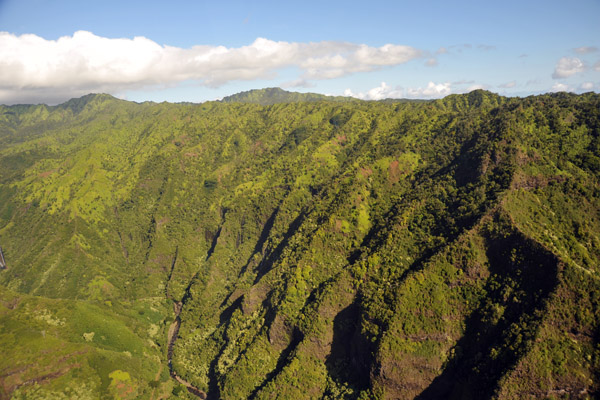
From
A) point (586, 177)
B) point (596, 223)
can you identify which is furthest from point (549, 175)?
point (596, 223)

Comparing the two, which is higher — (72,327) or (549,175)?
(549,175)

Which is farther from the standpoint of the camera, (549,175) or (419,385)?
(549,175)

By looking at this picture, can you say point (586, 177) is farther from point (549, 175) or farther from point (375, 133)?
point (375, 133)

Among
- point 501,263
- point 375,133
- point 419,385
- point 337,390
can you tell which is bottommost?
point 337,390

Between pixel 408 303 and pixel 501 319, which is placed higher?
pixel 501 319

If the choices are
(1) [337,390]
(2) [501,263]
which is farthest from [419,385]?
(2) [501,263]

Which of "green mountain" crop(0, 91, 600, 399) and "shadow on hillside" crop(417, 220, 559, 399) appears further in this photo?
"green mountain" crop(0, 91, 600, 399)

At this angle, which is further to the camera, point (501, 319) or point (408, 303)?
point (408, 303)

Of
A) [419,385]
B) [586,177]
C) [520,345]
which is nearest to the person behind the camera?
[520,345]

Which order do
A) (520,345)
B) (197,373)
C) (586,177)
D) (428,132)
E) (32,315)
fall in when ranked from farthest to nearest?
(428,132) → (197,373) → (32,315) → (586,177) → (520,345)

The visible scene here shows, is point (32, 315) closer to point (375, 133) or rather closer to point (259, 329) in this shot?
point (259, 329)

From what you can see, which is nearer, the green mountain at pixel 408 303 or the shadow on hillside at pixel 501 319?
the shadow on hillside at pixel 501 319
